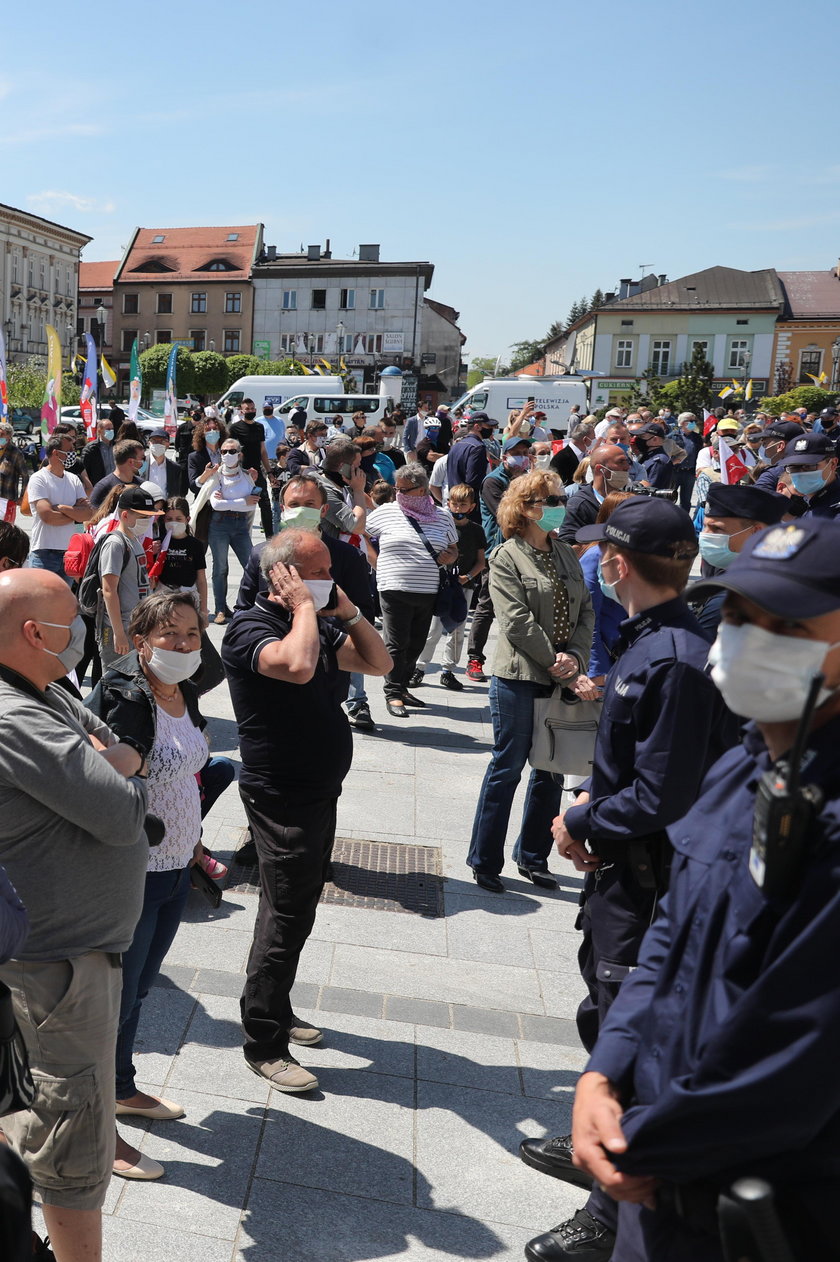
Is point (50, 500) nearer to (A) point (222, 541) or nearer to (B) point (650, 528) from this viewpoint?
(A) point (222, 541)

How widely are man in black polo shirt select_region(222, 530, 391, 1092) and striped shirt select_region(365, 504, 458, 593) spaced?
4.26 m

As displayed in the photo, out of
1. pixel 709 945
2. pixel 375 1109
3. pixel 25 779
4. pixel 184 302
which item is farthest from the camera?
pixel 184 302

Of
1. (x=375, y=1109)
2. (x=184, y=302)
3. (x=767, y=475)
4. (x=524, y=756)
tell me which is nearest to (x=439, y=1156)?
(x=375, y=1109)

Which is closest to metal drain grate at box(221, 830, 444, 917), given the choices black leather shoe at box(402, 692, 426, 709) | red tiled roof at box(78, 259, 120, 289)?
black leather shoe at box(402, 692, 426, 709)

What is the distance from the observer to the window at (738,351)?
81.6 metres

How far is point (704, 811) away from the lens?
2008mm

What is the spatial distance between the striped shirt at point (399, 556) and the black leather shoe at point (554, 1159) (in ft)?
16.6

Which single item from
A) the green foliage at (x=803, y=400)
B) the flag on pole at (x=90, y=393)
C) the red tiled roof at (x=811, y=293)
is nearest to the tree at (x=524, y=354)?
the red tiled roof at (x=811, y=293)

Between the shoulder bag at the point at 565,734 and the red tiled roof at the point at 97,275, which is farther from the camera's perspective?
the red tiled roof at the point at 97,275

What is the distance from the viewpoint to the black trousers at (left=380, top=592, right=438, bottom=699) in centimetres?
833

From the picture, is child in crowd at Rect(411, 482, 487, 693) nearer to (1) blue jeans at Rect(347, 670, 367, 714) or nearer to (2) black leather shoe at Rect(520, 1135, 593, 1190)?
(1) blue jeans at Rect(347, 670, 367, 714)

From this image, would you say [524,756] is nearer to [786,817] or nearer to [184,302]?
[786,817]

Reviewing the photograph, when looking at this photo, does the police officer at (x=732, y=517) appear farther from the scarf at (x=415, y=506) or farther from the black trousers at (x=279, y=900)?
the scarf at (x=415, y=506)

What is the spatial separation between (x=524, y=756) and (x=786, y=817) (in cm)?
419
